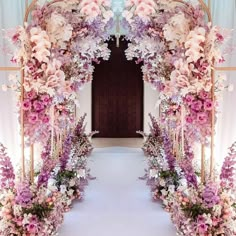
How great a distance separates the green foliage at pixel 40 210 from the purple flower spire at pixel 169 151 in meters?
1.44

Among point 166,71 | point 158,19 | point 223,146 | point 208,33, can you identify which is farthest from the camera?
point 223,146

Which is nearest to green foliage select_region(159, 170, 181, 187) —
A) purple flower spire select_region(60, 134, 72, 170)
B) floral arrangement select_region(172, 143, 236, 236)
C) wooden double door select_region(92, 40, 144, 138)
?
floral arrangement select_region(172, 143, 236, 236)

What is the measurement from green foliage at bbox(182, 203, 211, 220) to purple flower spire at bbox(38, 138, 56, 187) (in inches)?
43.8

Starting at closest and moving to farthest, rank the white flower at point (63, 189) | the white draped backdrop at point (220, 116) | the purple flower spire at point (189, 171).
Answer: the purple flower spire at point (189, 171)
the white flower at point (63, 189)
the white draped backdrop at point (220, 116)

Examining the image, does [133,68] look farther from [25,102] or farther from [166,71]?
[25,102]

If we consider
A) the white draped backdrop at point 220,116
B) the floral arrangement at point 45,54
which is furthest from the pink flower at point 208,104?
the white draped backdrop at point 220,116

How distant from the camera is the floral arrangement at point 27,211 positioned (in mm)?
3027

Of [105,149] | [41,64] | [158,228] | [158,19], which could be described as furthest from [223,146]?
[41,64]

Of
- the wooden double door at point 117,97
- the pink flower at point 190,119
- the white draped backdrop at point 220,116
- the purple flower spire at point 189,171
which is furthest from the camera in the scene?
the wooden double door at point 117,97

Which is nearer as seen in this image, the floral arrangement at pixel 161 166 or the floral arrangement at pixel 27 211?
the floral arrangement at pixel 27 211

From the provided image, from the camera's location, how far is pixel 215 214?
10.0 ft

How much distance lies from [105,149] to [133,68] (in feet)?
3.32

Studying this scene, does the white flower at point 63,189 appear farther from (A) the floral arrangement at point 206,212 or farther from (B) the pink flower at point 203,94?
(B) the pink flower at point 203,94

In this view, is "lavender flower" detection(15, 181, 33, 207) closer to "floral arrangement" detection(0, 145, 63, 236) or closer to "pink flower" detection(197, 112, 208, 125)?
"floral arrangement" detection(0, 145, 63, 236)
